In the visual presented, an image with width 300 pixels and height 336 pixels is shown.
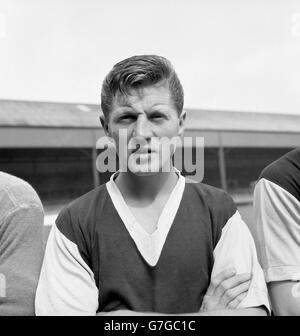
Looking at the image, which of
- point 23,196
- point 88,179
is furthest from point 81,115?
point 23,196

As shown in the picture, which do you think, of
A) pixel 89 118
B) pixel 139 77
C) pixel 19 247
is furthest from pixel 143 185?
pixel 89 118

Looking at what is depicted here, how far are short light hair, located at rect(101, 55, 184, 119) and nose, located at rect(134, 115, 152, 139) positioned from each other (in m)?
0.13

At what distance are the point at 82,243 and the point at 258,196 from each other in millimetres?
753

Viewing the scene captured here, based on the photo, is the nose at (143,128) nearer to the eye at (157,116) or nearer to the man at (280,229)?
the eye at (157,116)

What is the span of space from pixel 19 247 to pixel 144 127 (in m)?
0.65

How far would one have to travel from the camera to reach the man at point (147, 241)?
4.71ft

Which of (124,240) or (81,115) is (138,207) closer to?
(124,240)

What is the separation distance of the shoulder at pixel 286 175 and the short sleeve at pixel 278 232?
0.04 ft

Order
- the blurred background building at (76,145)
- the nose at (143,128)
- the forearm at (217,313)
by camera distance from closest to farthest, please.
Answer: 1. the forearm at (217,313)
2. the nose at (143,128)
3. the blurred background building at (76,145)

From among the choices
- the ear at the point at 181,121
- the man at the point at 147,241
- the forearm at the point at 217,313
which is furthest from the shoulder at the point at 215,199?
the forearm at the point at 217,313

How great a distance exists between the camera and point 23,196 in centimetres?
158

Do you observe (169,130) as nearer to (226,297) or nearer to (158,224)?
(158,224)

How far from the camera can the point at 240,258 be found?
1482 millimetres
